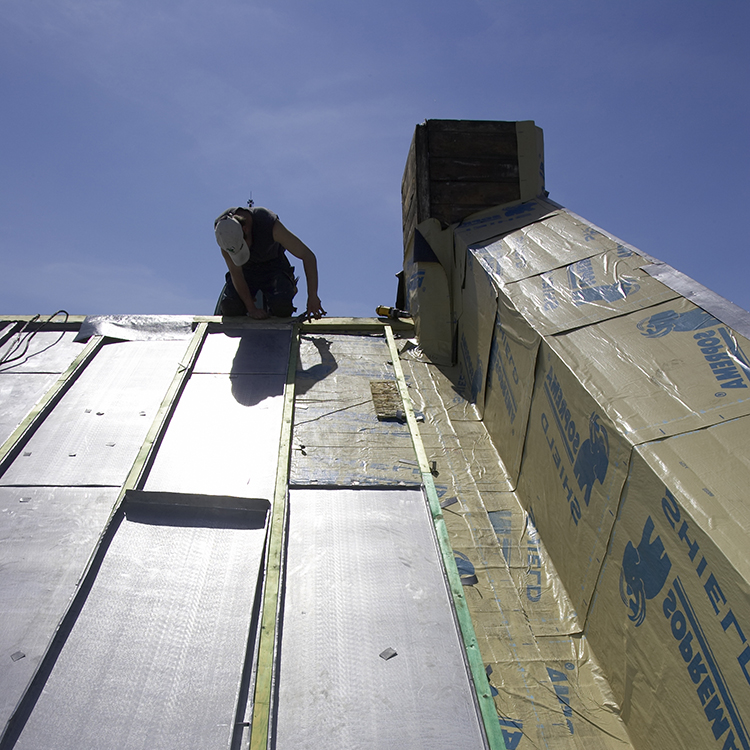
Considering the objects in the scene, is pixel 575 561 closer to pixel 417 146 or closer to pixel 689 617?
pixel 689 617

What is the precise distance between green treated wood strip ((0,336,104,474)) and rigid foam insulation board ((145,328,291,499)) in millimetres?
727

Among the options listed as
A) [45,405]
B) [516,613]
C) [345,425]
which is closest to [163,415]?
[45,405]

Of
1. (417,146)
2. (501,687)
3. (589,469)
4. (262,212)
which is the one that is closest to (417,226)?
(417,146)

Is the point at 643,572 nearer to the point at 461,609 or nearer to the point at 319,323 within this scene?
the point at 461,609

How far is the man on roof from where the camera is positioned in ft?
14.9

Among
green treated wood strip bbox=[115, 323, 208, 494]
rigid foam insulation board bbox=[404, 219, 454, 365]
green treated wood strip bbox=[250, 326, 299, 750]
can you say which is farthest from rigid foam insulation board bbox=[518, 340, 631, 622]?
green treated wood strip bbox=[115, 323, 208, 494]

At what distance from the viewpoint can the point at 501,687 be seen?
200 centimetres

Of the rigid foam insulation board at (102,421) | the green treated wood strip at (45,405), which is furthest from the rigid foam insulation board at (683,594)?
the green treated wood strip at (45,405)

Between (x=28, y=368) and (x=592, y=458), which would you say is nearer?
(x=592, y=458)

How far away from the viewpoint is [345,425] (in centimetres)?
337

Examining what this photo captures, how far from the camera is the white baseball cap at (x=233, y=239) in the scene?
4406mm

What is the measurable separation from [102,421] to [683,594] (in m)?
2.98

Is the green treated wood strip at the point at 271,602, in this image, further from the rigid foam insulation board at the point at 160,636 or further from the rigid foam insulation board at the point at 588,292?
the rigid foam insulation board at the point at 588,292

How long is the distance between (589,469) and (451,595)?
738mm
